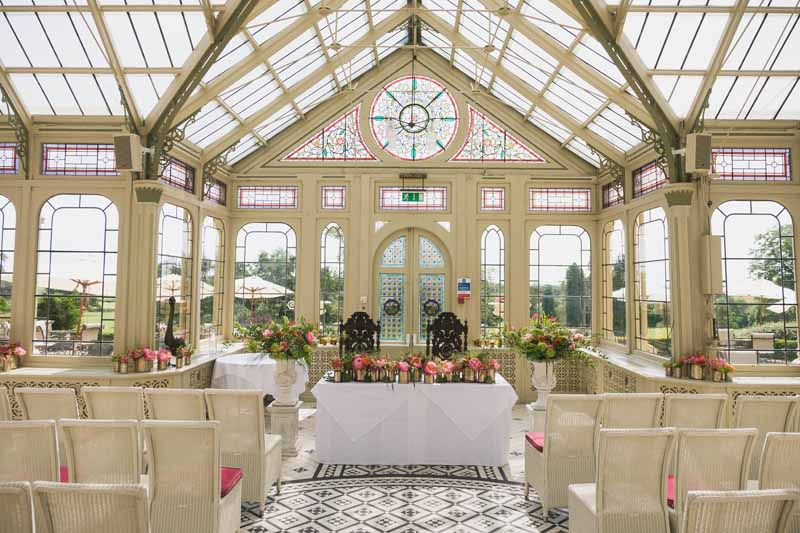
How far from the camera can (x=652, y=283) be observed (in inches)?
286

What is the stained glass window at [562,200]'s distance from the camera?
29.8ft

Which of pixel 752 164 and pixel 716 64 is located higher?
pixel 716 64

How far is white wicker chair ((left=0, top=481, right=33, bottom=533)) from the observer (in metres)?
1.96

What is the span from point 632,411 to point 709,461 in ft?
3.00

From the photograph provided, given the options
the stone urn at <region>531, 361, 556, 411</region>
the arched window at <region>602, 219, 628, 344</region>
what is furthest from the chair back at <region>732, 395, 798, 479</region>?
the arched window at <region>602, 219, 628, 344</region>

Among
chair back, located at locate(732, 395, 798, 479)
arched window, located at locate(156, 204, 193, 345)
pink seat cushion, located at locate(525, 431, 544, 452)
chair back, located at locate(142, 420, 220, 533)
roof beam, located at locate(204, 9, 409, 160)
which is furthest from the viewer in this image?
roof beam, located at locate(204, 9, 409, 160)

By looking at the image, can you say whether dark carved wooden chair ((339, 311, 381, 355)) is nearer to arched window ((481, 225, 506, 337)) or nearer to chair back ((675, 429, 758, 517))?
chair back ((675, 429, 758, 517))

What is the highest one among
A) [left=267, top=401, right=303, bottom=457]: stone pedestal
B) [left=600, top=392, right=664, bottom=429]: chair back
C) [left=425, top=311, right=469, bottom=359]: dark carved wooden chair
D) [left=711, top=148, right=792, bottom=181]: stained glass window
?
[left=711, top=148, right=792, bottom=181]: stained glass window

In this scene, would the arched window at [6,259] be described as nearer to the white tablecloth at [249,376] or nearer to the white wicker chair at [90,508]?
the white tablecloth at [249,376]

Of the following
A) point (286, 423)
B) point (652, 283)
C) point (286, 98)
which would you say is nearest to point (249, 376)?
point (286, 423)

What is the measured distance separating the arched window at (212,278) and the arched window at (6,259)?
2.43 metres

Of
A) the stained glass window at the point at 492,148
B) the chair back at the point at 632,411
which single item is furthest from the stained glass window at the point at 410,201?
the chair back at the point at 632,411

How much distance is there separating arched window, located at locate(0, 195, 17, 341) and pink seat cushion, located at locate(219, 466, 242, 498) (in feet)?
16.3

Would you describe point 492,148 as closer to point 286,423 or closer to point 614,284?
point 614,284
